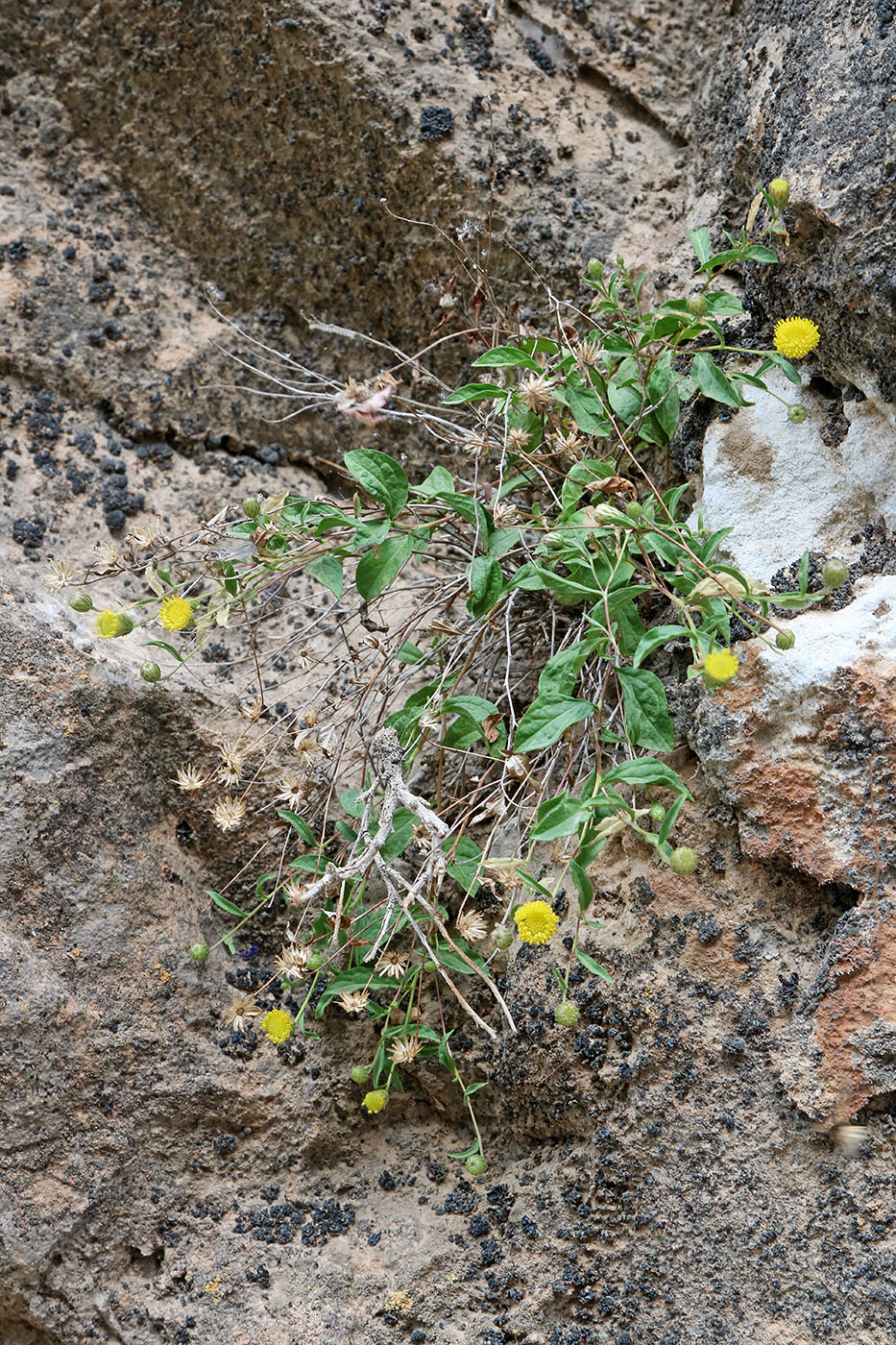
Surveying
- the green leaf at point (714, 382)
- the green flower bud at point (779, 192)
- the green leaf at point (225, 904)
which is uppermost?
the green flower bud at point (779, 192)

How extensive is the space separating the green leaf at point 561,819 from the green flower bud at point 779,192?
100cm

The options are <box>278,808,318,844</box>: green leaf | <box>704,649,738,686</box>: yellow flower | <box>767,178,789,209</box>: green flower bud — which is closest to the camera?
<box>704,649,738,686</box>: yellow flower

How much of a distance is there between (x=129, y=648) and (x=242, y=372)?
723 mm

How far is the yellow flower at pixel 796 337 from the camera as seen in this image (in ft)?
5.74

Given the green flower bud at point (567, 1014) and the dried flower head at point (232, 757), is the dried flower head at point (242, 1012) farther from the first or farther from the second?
the green flower bud at point (567, 1014)

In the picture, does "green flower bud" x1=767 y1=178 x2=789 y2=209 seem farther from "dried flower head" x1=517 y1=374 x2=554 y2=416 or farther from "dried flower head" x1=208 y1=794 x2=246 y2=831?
"dried flower head" x1=208 y1=794 x2=246 y2=831

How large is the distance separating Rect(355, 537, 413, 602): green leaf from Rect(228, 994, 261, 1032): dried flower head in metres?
0.74

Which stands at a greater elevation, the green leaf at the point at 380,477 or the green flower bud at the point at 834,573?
the green flower bud at the point at 834,573

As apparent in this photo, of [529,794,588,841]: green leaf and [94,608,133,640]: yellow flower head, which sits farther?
[94,608,133,640]: yellow flower head

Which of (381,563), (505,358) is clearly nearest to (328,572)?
(381,563)

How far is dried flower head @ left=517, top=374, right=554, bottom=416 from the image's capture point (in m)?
1.83

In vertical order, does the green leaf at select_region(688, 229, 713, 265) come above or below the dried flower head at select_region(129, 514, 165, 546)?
above

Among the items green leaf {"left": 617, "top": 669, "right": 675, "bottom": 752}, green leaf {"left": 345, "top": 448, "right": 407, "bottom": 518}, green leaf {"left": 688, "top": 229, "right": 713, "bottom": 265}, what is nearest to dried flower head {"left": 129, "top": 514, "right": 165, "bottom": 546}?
green leaf {"left": 345, "top": 448, "right": 407, "bottom": 518}

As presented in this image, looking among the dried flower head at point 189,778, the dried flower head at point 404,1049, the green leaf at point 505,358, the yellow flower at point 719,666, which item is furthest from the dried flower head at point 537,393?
the dried flower head at point 404,1049
